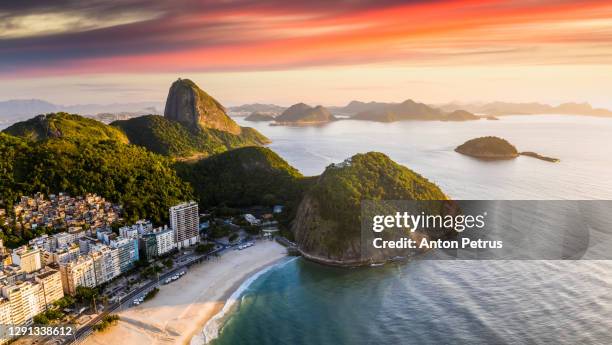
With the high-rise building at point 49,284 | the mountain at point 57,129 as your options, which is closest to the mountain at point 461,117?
the mountain at point 57,129

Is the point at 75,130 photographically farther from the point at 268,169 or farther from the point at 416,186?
the point at 416,186

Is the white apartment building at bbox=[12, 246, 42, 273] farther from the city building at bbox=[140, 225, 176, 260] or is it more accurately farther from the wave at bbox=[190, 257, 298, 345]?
the wave at bbox=[190, 257, 298, 345]

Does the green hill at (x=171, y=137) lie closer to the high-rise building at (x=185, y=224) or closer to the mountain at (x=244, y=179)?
the mountain at (x=244, y=179)

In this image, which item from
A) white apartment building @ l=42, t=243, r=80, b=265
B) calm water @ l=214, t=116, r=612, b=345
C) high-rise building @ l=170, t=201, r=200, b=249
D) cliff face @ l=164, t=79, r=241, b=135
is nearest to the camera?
calm water @ l=214, t=116, r=612, b=345

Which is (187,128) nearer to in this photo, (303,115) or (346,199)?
(346,199)

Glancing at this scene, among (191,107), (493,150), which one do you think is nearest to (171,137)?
(191,107)

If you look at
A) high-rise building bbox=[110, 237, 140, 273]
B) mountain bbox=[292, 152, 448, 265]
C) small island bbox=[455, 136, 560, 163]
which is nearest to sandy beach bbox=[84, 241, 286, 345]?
mountain bbox=[292, 152, 448, 265]
